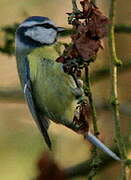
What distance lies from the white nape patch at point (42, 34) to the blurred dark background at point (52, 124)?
18.5 inches

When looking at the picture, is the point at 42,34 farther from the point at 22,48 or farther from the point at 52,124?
the point at 52,124

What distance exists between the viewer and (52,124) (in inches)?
136

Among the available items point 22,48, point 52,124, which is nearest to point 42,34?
point 22,48

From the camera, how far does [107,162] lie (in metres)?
2.97

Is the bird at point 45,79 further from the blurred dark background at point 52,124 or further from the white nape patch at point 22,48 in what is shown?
the blurred dark background at point 52,124

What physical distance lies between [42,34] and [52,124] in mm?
1007

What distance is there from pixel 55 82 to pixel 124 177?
68cm

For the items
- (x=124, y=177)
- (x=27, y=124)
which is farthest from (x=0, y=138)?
(x=124, y=177)

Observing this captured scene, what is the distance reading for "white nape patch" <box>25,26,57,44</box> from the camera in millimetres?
2500

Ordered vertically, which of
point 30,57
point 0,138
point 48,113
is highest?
point 30,57

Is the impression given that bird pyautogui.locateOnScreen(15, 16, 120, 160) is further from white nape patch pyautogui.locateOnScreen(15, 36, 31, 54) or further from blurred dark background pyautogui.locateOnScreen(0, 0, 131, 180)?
blurred dark background pyautogui.locateOnScreen(0, 0, 131, 180)

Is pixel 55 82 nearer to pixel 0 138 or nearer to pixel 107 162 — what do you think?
pixel 107 162

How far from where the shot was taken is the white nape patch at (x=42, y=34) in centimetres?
250

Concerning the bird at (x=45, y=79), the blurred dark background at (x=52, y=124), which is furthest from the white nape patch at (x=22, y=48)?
the blurred dark background at (x=52, y=124)
